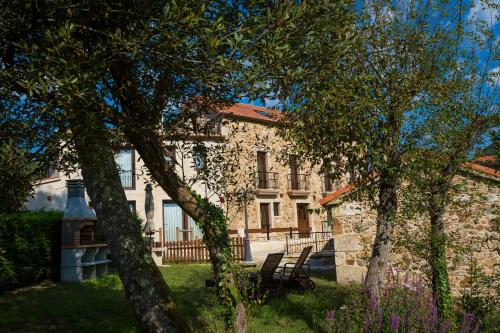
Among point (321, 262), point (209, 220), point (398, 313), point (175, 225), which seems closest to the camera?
point (398, 313)

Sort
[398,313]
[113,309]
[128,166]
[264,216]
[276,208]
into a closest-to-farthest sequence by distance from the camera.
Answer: [398,313] → [113,309] → [128,166] → [264,216] → [276,208]

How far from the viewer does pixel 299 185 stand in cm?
3094

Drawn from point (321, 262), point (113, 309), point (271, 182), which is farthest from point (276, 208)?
point (113, 309)

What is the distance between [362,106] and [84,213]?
29.5 feet

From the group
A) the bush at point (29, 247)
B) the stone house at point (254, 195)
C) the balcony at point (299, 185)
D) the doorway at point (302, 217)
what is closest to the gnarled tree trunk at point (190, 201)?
the bush at point (29, 247)

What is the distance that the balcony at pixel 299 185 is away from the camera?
1187 inches

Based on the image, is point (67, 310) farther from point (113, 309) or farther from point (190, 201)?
point (190, 201)

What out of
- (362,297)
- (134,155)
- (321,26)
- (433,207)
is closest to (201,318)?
(362,297)

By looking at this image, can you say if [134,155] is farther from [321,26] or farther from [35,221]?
[321,26]

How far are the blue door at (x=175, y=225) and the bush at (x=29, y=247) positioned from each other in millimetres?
13379

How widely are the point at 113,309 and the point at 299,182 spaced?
23860 mm

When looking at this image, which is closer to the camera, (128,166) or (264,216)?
(128,166)

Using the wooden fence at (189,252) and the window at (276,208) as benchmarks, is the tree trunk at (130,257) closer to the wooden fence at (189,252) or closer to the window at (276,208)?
the wooden fence at (189,252)

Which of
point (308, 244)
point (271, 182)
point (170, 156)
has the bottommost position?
point (308, 244)
